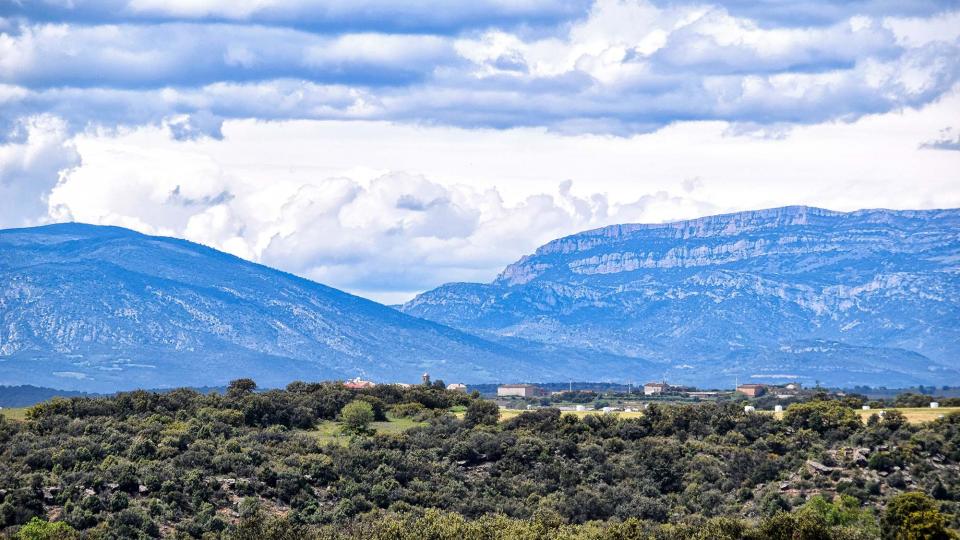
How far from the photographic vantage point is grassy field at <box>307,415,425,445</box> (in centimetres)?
11856

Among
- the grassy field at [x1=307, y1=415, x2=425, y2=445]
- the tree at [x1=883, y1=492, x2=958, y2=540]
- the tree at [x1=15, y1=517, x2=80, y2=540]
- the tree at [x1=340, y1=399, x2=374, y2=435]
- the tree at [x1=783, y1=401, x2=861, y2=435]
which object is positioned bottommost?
the tree at [x1=15, y1=517, x2=80, y2=540]

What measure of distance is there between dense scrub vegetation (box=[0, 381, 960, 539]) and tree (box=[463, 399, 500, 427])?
0.17 meters

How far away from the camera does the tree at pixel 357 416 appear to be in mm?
123750

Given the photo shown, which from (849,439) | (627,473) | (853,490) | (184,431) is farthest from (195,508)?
(849,439)

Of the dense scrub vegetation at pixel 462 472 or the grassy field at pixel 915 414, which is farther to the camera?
the grassy field at pixel 915 414

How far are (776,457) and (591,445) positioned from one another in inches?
520

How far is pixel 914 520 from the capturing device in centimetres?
9031

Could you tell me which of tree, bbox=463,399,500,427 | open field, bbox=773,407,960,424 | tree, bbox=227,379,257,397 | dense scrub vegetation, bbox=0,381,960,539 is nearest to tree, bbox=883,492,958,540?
dense scrub vegetation, bbox=0,381,960,539

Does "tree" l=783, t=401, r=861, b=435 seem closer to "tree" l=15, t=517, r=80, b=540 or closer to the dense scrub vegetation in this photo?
the dense scrub vegetation

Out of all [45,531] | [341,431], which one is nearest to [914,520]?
[45,531]

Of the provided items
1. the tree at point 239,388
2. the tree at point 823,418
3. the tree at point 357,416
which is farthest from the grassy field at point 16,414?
the tree at point 823,418

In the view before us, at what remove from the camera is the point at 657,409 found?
136 m

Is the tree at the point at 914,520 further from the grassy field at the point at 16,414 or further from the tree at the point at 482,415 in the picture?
the grassy field at the point at 16,414

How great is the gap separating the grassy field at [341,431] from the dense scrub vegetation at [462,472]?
1190 mm
